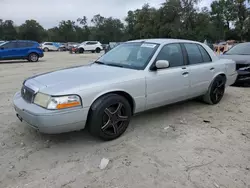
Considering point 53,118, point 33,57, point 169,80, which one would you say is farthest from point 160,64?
point 33,57

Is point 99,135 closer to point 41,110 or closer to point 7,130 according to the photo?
point 41,110

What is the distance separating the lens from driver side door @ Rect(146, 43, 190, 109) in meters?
3.77

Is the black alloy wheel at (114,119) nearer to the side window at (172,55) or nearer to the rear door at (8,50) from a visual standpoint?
the side window at (172,55)

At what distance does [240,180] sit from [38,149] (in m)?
2.58

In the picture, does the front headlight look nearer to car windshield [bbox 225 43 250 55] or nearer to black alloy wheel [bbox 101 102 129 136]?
black alloy wheel [bbox 101 102 129 136]

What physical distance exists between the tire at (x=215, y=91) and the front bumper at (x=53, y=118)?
3.09 meters

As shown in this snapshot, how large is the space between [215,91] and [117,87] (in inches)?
109

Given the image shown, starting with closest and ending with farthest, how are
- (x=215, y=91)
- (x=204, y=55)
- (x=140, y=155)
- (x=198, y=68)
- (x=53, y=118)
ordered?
(x=53, y=118)
(x=140, y=155)
(x=198, y=68)
(x=204, y=55)
(x=215, y=91)

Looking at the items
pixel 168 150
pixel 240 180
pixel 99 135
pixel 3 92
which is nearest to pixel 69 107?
pixel 99 135

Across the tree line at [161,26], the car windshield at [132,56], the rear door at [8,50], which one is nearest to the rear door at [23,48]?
the rear door at [8,50]

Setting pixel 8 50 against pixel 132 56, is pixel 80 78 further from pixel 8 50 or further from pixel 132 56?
pixel 8 50

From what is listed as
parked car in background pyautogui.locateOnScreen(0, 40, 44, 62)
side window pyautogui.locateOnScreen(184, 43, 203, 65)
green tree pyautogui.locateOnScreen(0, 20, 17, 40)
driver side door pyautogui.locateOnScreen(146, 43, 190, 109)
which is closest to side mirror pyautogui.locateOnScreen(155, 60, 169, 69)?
driver side door pyautogui.locateOnScreen(146, 43, 190, 109)

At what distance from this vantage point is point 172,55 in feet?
13.9

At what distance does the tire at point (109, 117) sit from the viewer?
3.12 m
